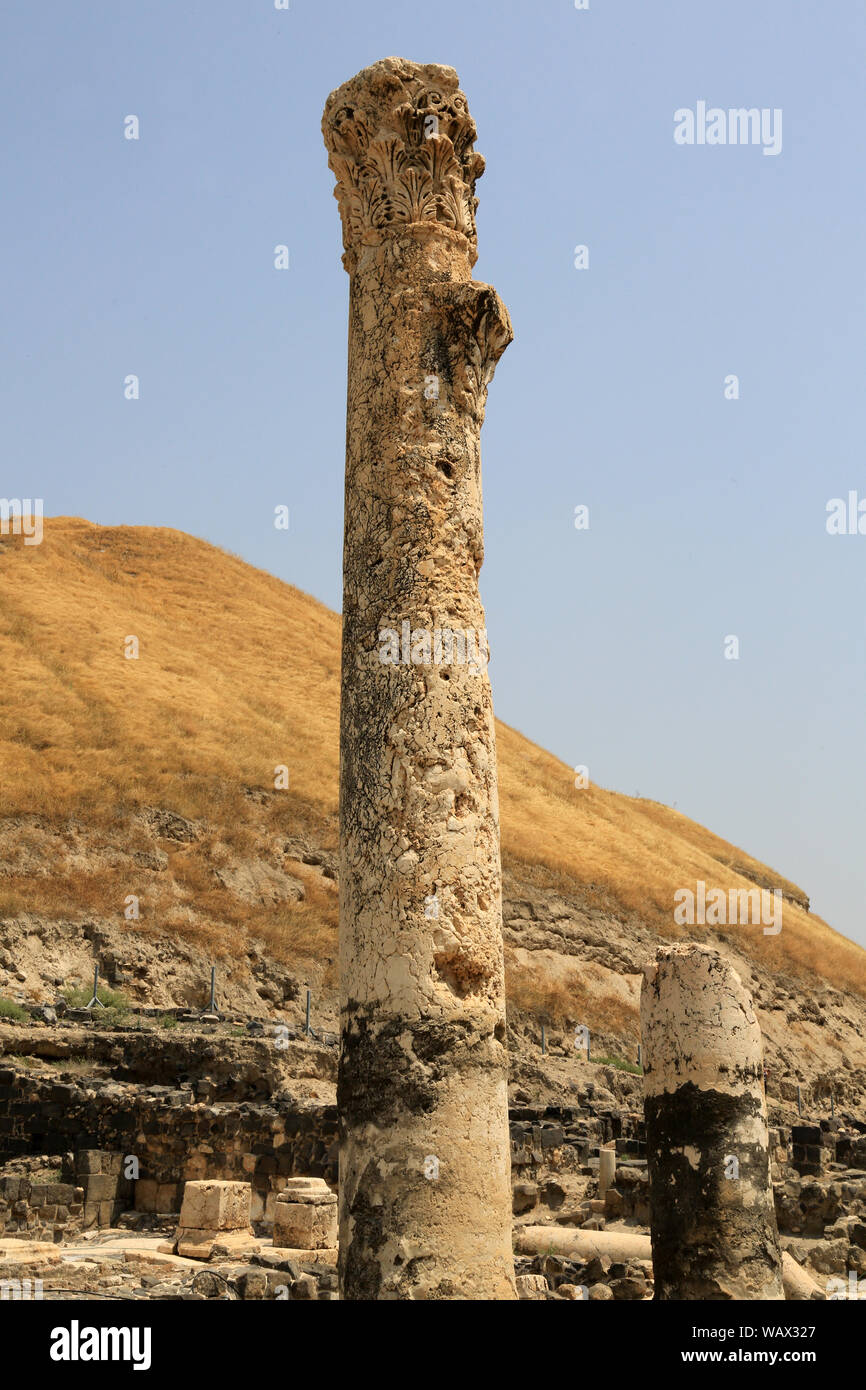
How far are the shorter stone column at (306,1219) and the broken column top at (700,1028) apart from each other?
7.51m

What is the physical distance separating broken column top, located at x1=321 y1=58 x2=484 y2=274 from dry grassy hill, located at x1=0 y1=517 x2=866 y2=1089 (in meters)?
28.2

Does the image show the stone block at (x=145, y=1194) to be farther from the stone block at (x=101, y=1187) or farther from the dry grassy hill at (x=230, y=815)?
the dry grassy hill at (x=230, y=815)

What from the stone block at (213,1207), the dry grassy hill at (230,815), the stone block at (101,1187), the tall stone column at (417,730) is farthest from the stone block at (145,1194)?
the dry grassy hill at (230,815)

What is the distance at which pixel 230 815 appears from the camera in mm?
41312

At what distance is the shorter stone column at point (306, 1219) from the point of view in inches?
603

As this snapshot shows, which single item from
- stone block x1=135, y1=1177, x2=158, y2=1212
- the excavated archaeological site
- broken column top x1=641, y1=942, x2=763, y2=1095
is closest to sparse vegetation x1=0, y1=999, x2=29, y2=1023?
the excavated archaeological site

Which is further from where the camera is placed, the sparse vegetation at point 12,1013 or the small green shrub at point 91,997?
the small green shrub at point 91,997

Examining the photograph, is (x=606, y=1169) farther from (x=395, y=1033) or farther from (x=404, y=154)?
(x=404, y=154)

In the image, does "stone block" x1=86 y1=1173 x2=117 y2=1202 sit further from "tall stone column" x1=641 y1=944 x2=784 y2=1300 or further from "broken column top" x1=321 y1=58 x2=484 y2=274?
"broken column top" x1=321 y1=58 x2=484 y2=274

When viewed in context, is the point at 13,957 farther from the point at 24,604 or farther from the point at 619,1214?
the point at 24,604

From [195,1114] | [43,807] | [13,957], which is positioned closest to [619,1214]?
[195,1114]

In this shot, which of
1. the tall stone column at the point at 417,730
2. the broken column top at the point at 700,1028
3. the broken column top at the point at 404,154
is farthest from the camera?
the broken column top at the point at 700,1028

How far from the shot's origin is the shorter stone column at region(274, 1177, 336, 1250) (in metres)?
15.3

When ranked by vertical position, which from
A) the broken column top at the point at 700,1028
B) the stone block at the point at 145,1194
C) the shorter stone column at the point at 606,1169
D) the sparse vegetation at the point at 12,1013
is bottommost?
the stone block at the point at 145,1194
